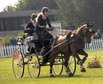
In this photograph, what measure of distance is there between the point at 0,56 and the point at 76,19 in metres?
29.2

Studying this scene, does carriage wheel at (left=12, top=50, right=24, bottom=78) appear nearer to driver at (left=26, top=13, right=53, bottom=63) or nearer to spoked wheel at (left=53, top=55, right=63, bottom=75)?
driver at (left=26, top=13, right=53, bottom=63)

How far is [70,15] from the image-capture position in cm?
7031

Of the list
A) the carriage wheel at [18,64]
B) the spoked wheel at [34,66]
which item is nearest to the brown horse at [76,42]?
the spoked wheel at [34,66]

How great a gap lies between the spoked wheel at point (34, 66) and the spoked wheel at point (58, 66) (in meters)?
0.81

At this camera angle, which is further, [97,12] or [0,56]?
[97,12]

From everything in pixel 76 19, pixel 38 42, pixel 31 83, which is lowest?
pixel 31 83

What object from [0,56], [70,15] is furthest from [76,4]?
[0,56]

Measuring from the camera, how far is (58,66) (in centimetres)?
1800

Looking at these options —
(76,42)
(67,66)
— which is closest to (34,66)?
(67,66)

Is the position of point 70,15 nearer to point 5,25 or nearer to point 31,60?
point 5,25

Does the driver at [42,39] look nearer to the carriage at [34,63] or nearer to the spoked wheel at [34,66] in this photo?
the carriage at [34,63]

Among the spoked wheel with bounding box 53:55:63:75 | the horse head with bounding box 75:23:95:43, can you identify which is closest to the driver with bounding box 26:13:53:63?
the spoked wheel with bounding box 53:55:63:75

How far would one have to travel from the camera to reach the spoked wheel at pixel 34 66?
1648 cm

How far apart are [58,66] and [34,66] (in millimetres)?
1653
